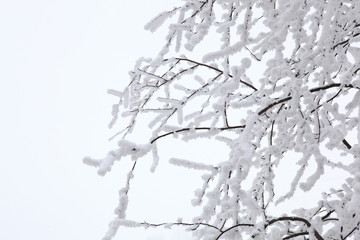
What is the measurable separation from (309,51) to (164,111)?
755mm

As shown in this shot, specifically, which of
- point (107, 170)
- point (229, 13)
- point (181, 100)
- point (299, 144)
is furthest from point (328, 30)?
point (107, 170)

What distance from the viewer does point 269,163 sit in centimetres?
173

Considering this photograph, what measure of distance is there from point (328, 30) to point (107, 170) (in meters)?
0.98

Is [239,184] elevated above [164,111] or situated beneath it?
situated beneath

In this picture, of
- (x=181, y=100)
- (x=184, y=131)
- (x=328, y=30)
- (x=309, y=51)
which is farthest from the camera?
(x=181, y=100)

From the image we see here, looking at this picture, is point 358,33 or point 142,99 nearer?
point 358,33

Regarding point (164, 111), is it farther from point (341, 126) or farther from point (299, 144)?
point (341, 126)

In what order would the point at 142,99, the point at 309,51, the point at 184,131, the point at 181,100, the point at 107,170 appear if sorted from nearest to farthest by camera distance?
the point at 107,170 → the point at 309,51 → the point at 184,131 → the point at 181,100 → the point at 142,99

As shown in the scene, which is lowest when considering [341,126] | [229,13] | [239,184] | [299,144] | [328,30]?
[239,184]

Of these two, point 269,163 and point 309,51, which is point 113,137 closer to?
point 269,163

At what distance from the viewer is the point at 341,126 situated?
5.65ft

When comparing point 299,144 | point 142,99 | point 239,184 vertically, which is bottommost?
point 239,184

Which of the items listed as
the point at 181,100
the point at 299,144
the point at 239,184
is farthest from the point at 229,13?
the point at 239,184

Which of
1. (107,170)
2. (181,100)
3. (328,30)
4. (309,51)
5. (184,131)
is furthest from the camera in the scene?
(181,100)
